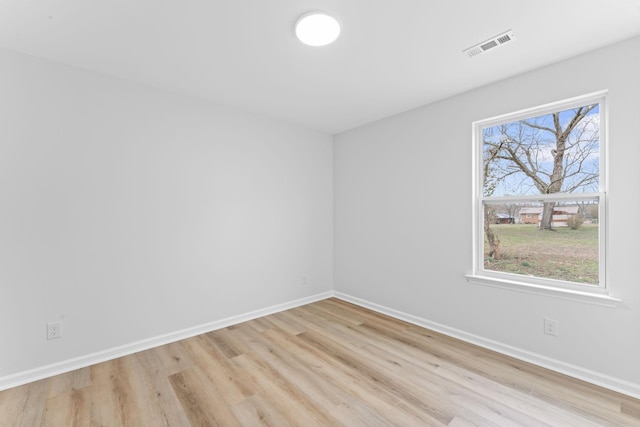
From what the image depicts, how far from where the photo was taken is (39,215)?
2.16m

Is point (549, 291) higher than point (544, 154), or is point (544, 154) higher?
point (544, 154)

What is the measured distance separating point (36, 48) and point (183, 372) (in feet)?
8.77

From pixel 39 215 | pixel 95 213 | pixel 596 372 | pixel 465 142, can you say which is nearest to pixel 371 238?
pixel 465 142

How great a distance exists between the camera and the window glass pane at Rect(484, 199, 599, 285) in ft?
7.18

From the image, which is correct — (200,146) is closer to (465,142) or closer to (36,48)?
(36,48)

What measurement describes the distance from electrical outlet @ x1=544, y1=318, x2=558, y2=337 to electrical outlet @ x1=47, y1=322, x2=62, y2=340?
3.89 meters

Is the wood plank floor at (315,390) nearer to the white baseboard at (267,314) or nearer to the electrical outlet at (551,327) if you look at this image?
the white baseboard at (267,314)

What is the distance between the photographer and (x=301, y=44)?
2023mm

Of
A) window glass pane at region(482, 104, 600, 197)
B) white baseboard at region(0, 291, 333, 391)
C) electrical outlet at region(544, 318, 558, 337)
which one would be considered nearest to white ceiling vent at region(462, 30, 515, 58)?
window glass pane at region(482, 104, 600, 197)

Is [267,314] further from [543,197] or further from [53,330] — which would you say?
[543,197]

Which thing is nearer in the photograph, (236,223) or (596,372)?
(596,372)

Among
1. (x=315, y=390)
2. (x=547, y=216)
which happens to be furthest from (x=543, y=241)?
(x=315, y=390)

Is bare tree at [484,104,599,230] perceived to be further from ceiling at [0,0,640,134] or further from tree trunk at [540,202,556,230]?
ceiling at [0,0,640,134]

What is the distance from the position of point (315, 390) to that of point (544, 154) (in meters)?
2.69
